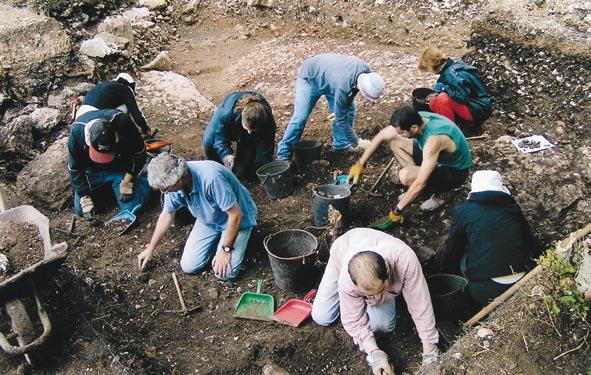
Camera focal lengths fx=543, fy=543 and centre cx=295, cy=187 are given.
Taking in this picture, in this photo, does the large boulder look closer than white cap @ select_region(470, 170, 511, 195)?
No

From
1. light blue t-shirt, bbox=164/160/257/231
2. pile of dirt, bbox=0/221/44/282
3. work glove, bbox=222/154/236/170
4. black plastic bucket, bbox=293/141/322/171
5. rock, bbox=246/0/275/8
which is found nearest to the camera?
pile of dirt, bbox=0/221/44/282

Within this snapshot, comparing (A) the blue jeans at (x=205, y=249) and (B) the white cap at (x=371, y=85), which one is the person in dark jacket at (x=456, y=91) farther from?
(A) the blue jeans at (x=205, y=249)

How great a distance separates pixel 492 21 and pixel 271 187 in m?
3.76

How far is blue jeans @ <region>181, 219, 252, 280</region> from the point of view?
4762 millimetres

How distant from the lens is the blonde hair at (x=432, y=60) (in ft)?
18.7

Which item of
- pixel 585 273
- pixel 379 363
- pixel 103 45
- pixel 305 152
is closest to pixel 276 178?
pixel 305 152

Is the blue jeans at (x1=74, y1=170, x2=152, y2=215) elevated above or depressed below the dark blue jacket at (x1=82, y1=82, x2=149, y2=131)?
below

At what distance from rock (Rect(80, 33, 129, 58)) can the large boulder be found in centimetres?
23

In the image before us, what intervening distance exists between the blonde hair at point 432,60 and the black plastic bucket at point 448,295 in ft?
8.34

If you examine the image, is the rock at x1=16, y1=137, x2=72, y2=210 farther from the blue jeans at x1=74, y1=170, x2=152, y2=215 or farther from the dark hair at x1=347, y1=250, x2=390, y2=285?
the dark hair at x1=347, y1=250, x2=390, y2=285

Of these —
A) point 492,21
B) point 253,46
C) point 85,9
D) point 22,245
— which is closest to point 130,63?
point 85,9

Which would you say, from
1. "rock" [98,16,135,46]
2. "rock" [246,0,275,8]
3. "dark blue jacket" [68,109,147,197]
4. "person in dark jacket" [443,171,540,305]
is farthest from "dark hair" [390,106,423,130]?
"rock" [246,0,275,8]

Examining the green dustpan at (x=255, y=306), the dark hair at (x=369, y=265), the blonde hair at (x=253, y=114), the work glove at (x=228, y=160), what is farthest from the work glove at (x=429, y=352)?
the work glove at (x=228, y=160)

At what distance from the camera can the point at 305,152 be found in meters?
5.82
